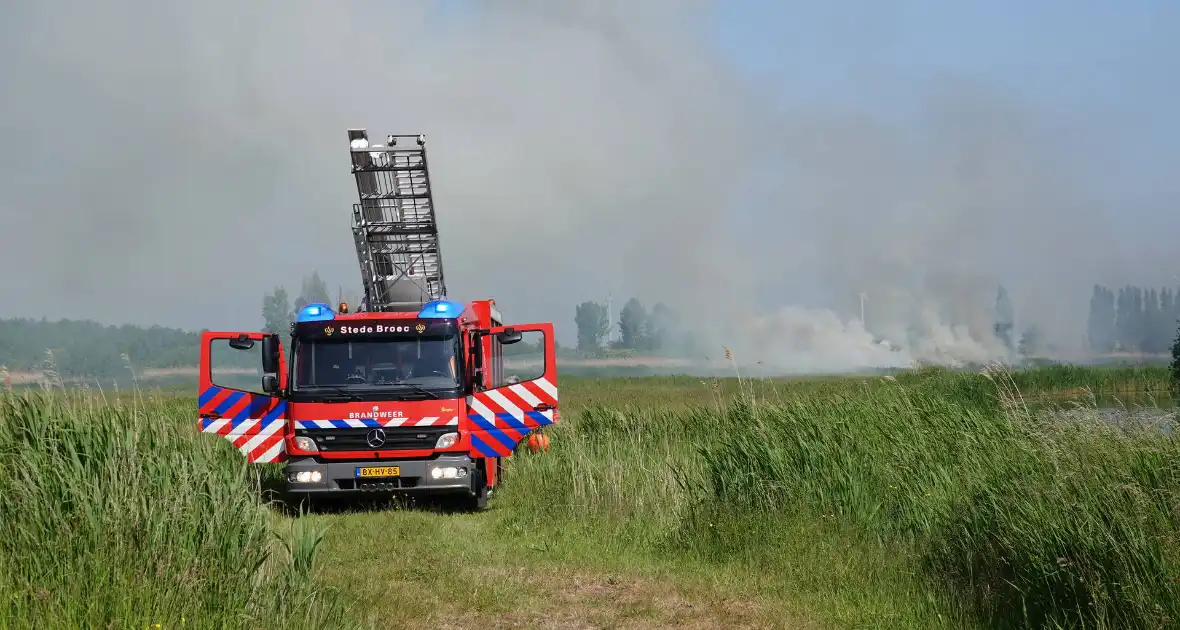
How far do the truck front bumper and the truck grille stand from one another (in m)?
0.18

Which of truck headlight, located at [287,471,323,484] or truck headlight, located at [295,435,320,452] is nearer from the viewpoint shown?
truck headlight, located at [287,471,323,484]

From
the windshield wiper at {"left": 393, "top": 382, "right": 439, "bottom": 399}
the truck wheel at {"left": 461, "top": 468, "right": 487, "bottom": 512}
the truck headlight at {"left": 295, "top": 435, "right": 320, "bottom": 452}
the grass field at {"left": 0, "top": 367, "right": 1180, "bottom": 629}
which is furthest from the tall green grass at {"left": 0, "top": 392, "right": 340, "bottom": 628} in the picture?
the truck wheel at {"left": 461, "top": 468, "right": 487, "bottom": 512}

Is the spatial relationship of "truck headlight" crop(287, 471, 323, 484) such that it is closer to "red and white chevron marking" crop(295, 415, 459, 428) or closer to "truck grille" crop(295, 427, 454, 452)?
"truck grille" crop(295, 427, 454, 452)

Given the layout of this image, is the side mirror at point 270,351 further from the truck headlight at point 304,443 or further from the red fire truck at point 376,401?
the truck headlight at point 304,443

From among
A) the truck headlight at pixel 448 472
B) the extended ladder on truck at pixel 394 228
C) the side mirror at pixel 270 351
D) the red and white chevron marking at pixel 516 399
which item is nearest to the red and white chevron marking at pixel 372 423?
the truck headlight at pixel 448 472

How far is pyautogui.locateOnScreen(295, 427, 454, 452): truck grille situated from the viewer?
48.8ft

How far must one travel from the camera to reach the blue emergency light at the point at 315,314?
1529 cm

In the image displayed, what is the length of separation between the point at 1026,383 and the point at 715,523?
34.4m

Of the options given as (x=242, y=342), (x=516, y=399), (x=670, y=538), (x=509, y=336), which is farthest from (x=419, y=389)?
(x=670, y=538)

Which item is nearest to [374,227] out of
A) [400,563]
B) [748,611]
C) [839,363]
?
[400,563]

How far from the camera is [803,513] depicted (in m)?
12.0

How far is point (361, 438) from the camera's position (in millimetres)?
14867

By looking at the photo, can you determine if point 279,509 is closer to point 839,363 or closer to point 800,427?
point 800,427

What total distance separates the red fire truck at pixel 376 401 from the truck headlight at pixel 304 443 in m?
0.01
